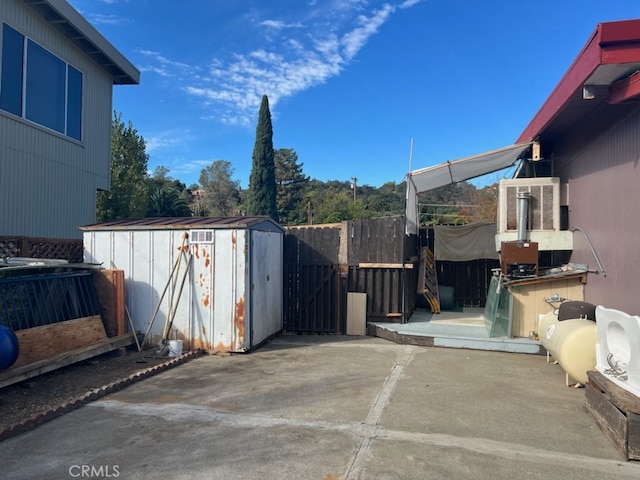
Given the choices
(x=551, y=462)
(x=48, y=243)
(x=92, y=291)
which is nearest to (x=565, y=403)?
(x=551, y=462)

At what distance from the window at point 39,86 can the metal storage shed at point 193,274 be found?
3442 millimetres

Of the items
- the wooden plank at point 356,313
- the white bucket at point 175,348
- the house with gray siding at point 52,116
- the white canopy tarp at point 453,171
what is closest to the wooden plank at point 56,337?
the white bucket at point 175,348

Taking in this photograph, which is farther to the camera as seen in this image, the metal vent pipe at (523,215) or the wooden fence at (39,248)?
the metal vent pipe at (523,215)

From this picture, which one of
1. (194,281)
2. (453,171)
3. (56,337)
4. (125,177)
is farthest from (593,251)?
(125,177)

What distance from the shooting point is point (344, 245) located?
9.68m

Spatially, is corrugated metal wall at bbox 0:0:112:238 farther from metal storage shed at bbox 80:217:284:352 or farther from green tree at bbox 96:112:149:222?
green tree at bbox 96:112:149:222

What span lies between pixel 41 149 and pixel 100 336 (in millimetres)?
5239

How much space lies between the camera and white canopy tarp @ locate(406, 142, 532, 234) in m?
9.05

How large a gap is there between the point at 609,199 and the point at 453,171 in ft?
10.5

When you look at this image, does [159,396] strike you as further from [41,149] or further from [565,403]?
[41,149]

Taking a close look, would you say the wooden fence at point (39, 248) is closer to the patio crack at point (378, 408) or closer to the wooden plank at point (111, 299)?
the wooden plank at point (111, 299)

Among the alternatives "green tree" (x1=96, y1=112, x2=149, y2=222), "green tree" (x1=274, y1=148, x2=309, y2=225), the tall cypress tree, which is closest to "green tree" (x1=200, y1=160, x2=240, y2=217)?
"green tree" (x1=274, y1=148, x2=309, y2=225)

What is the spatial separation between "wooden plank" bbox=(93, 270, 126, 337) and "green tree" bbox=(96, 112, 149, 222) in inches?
388

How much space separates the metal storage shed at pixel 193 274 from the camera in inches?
299
